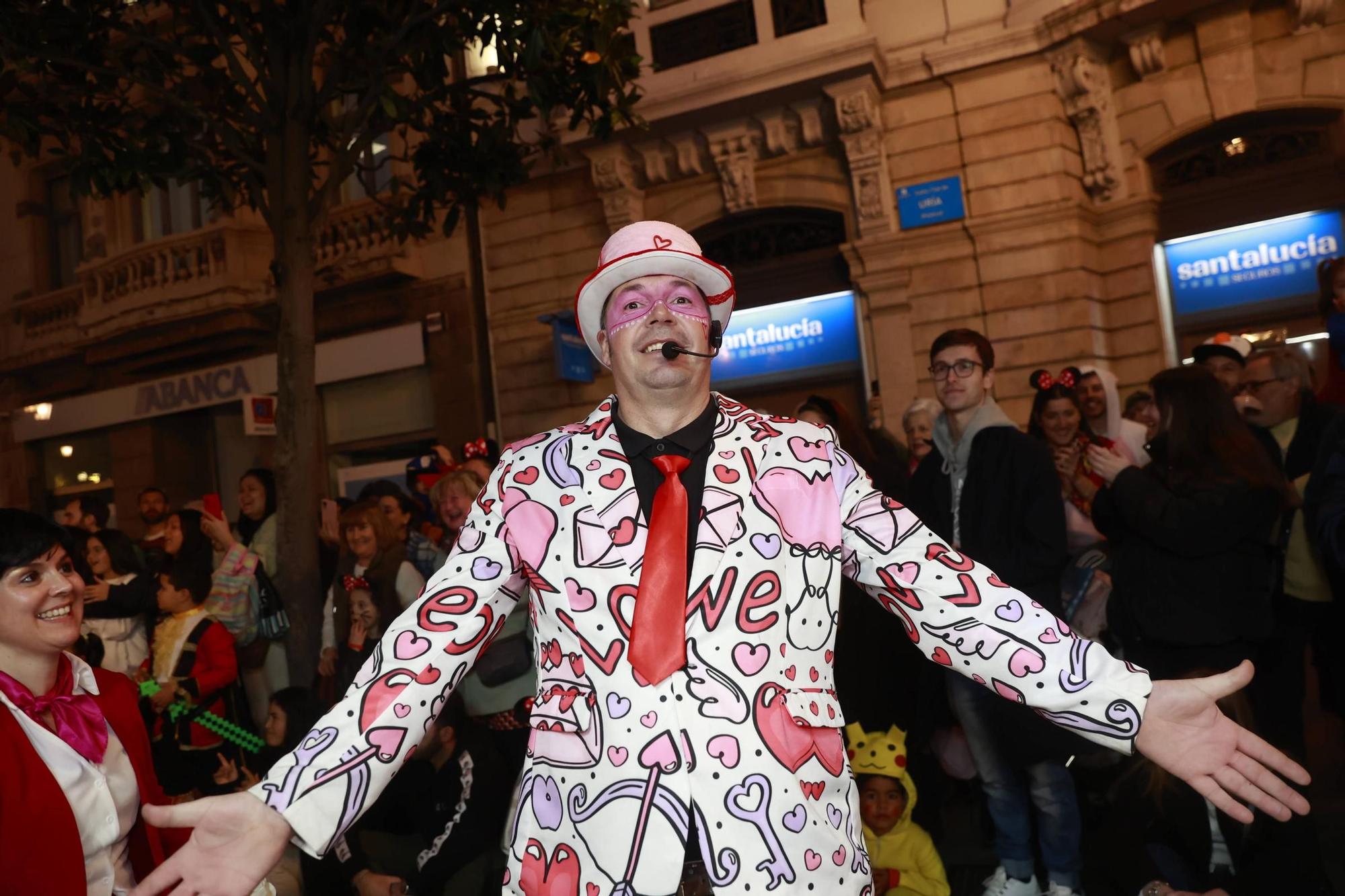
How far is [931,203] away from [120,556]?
24.9ft

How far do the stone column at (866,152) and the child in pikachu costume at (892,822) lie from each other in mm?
6933

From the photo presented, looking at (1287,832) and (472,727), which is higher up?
(472,727)

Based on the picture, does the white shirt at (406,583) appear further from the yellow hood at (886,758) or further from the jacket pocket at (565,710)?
the jacket pocket at (565,710)

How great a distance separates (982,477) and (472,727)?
248 cm

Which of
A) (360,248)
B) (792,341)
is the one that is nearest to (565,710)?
(792,341)

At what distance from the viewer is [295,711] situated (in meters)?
4.98

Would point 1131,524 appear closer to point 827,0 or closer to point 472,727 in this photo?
point 472,727

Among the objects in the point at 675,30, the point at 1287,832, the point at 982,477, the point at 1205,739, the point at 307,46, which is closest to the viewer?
the point at 1205,739

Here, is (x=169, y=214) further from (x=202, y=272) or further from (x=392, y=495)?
(x=392, y=495)

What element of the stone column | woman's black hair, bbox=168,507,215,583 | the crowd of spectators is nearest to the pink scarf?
the crowd of spectators

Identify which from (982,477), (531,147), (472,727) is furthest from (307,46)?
(982,477)

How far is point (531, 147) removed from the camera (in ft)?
27.7

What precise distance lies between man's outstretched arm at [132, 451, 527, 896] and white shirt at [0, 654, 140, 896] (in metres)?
1.31

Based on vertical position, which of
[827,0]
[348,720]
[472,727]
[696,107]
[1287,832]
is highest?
[827,0]
